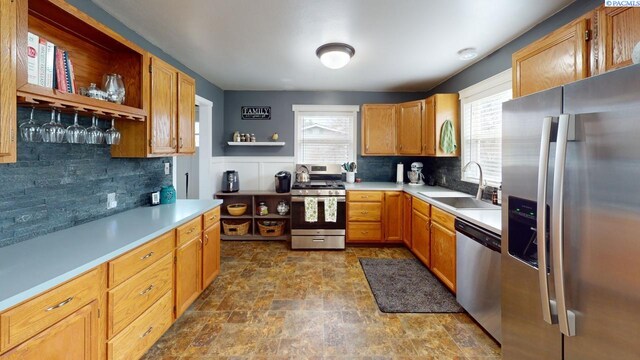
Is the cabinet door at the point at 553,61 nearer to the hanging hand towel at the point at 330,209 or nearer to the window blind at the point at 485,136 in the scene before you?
the window blind at the point at 485,136

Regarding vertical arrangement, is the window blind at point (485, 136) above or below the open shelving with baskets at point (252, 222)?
above

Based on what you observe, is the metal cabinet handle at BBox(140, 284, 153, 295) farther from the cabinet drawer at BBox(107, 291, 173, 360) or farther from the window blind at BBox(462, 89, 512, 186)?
the window blind at BBox(462, 89, 512, 186)

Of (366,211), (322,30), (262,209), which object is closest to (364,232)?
(366,211)

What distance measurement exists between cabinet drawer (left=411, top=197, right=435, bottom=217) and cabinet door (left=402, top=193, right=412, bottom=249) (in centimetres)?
17

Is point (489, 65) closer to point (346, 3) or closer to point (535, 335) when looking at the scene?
point (346, 3)

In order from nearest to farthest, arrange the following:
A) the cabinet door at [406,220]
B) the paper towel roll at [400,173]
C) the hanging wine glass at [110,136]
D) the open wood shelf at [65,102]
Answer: the open wood shelf at [65,102]
the hanging wine glass at [110,136]
the cabinet door at [406,220]
the paper towel roll at [400,173]

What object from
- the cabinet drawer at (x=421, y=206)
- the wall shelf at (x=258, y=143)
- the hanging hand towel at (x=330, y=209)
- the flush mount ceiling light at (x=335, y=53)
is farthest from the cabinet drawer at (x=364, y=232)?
the flush mount ceiling light at (x=335, y=53)

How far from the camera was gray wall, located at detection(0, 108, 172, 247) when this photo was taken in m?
1.48

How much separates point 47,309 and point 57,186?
0.97m

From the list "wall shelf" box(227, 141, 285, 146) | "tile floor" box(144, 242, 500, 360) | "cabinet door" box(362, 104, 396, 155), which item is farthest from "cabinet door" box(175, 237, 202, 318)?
"cabinet door" box(362, 104, 396, 155)

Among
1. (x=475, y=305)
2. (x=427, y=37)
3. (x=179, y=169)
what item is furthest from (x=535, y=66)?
(x=179, y=169)

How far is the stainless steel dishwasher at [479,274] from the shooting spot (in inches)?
75.4

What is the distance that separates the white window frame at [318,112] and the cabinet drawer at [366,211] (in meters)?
1.00

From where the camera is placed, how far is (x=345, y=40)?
265cm
